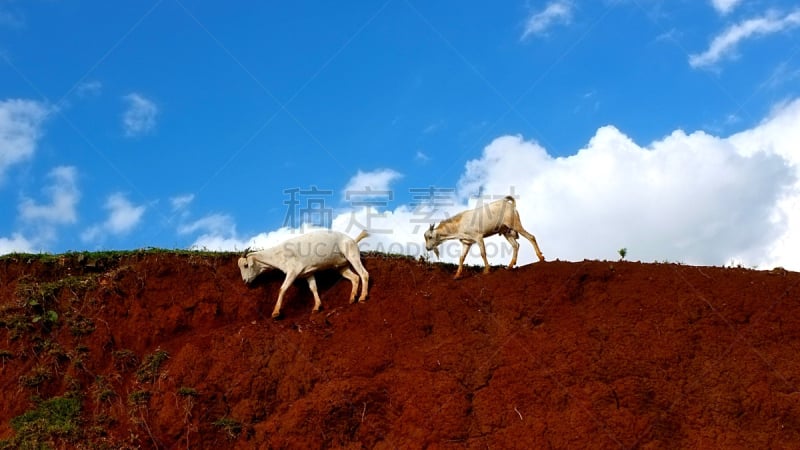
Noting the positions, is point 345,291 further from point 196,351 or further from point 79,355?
point 79,355

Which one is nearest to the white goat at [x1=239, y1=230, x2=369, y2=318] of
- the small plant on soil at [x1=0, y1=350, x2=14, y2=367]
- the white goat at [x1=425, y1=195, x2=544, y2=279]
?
the white goat at [x1=425, y1=195, x2=544, y2=279]

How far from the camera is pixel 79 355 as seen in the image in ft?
52.6

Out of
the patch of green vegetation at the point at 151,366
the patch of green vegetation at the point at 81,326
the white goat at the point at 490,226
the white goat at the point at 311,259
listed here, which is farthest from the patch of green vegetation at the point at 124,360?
the white goat at the point at 490,226

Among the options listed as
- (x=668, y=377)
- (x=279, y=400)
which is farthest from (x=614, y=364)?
(x=279, y=400)

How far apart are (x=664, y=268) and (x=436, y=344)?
229 inches

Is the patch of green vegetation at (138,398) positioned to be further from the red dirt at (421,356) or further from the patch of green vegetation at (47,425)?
the patch of green vegetation at (47,425)

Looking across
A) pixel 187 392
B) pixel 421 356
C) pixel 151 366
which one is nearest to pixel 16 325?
pixel 151 366

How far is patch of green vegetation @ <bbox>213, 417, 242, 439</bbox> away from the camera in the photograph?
14.3 m

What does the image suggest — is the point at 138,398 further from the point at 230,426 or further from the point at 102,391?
the point at 230,426

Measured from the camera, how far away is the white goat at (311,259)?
17531mm

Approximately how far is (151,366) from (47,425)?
2.20 meters

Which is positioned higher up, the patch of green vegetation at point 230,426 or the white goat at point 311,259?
the white goat at point 311,259

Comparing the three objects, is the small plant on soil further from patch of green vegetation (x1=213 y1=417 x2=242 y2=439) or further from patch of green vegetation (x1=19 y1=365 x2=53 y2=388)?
patch of green vegetation (x1=213 y1=417 x2=242 y2=439)

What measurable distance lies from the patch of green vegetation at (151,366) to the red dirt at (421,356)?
10cm
